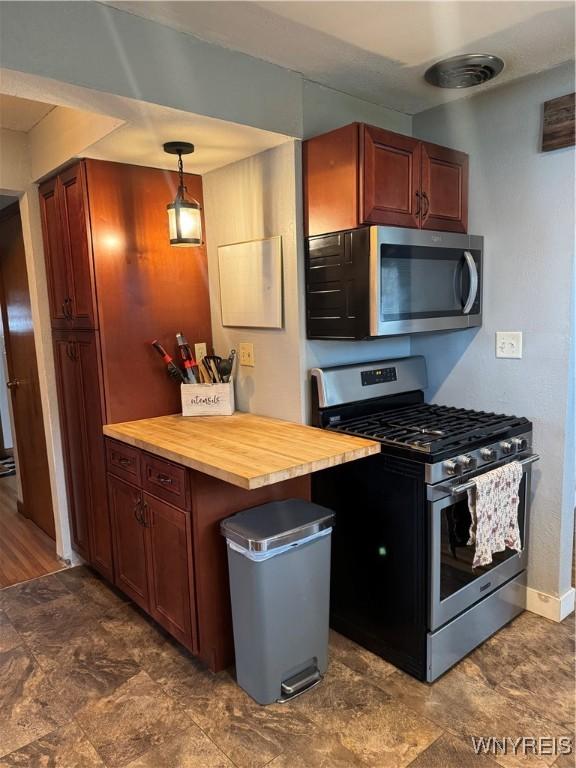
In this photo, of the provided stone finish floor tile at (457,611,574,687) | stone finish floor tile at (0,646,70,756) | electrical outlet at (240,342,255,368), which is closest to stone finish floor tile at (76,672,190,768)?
stone finish floor tile at (0,646,70,756)

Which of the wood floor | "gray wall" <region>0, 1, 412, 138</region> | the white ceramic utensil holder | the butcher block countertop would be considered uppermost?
"gray wall" <region>0, 1, 412, 138</region>

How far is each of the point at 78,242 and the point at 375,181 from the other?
1.36 m

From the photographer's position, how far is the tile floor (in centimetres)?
167

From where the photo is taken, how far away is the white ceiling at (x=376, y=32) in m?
1.63

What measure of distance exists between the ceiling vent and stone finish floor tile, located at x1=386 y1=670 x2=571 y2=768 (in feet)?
7.57

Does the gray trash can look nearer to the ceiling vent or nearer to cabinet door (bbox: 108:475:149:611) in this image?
cabinet door (bbox: 108:475:149:611)

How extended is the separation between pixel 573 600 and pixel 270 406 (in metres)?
1.62

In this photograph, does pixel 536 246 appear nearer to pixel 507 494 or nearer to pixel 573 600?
pixel 507 494

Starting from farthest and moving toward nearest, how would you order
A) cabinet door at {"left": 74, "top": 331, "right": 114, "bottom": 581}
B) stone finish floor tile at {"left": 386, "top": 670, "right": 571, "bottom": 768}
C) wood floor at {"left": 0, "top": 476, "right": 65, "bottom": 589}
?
wood floor at {"left": 0, "top": 476, "right": 65, "bottom": 589}
cabinet door at {"left": 74, "top": 331, "right": 114, "bottom": 581}
stone finish floor tile at {"left": 386, "top": 670, "right": 571, "bottom": 768}

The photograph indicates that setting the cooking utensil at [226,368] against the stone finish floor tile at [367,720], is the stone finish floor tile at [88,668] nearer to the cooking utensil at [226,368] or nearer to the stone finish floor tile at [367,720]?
the stone finish floor tile at [367,720]

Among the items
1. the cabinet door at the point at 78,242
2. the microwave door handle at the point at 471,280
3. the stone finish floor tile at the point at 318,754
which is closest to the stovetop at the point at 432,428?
the microwave door handle at the point at 471,280

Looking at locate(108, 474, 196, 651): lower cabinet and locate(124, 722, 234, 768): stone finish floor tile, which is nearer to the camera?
locate(124, 722, 234, 768): stone finish floor tile

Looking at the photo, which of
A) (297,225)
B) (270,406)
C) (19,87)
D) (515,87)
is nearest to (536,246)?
(515,87)

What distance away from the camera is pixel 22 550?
313 centimetres
